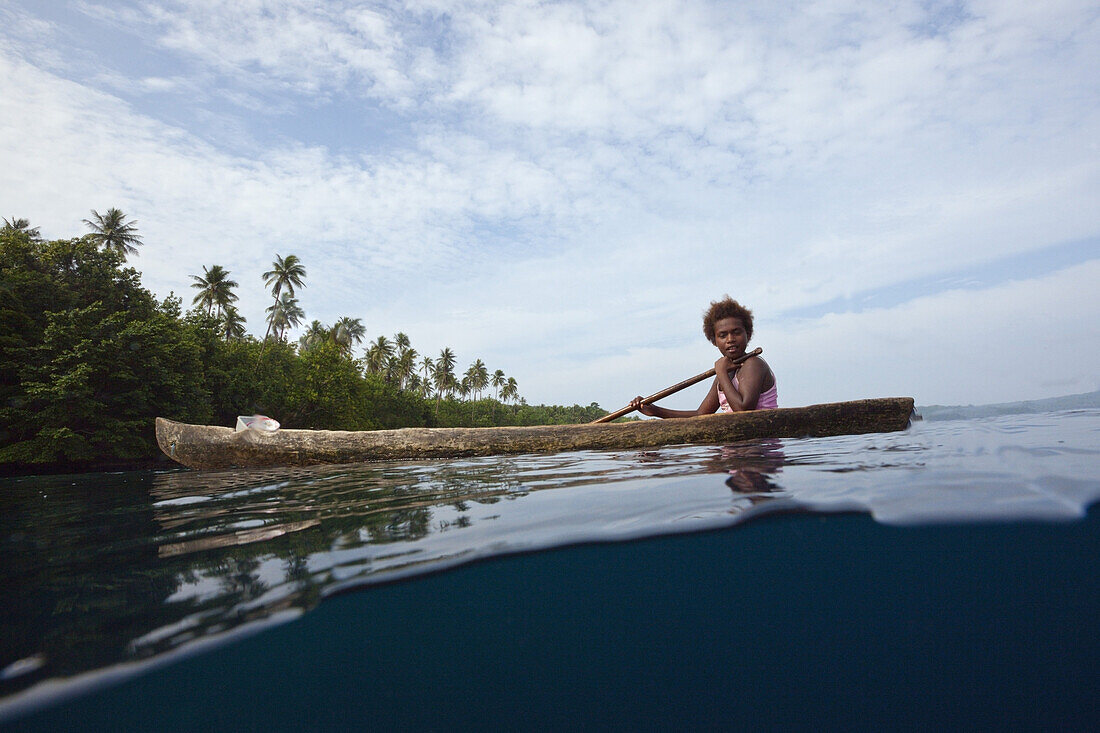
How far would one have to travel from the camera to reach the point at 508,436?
622 centimetres

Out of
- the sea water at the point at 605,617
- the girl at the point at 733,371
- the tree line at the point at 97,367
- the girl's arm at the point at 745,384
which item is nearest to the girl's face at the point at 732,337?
the girl at the point at 733,371

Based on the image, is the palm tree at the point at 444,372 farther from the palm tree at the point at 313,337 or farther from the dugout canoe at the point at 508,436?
the dugout canoe at the point at 508,436

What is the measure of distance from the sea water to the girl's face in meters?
4.06

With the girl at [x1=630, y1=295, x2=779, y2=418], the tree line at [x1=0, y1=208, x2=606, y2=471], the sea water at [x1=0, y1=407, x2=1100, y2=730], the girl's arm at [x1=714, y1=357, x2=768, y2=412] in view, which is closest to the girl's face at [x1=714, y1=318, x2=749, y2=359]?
the girl at [x1=630, y1=295, x2=779, y2=418]

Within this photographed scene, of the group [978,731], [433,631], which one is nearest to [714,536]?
[978,731]

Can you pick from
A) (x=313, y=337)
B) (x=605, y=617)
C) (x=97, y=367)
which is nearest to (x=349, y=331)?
(x=313, y=337)

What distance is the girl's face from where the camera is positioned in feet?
20.6

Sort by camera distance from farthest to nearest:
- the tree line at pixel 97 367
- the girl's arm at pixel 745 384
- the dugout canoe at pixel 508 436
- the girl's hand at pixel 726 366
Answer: the tree line at pixel 97 367, the girl's hand at pixel 726 366, the girl's arm at pixel 745 384, the dugout canoe at pixel 508 436

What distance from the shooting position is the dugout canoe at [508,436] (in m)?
5.55

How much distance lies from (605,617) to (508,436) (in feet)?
14.8

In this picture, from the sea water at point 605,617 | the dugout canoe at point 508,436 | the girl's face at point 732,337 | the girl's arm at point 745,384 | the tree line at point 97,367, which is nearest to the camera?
the sea water at point 605,617

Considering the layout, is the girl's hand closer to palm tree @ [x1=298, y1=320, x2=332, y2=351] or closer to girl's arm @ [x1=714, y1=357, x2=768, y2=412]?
girl's arm @ [x1=714, y1=357, x2=768, y2=412]

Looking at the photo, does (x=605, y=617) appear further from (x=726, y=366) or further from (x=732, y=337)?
(x=732, y=337)

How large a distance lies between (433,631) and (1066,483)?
8.25 ft
